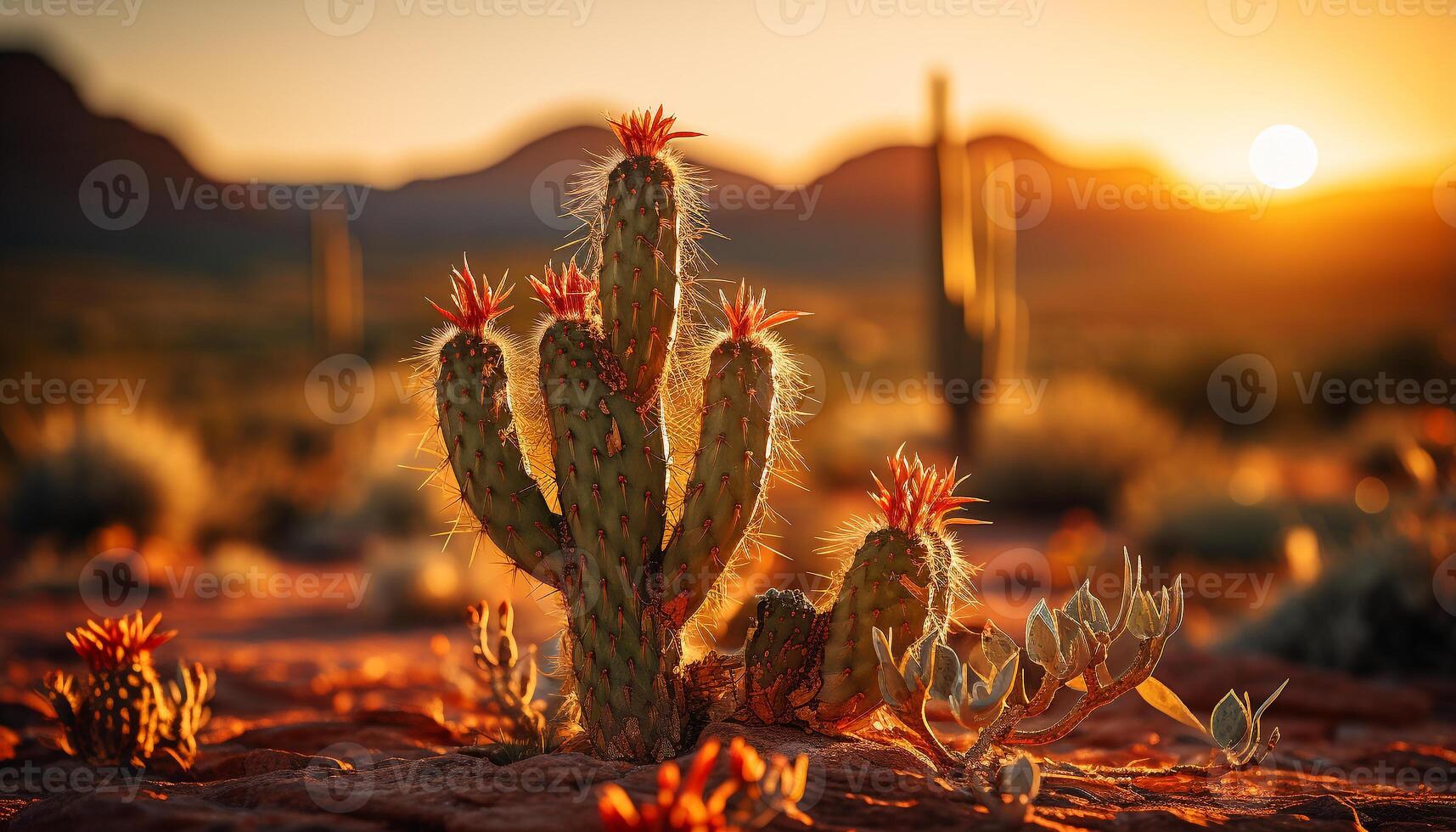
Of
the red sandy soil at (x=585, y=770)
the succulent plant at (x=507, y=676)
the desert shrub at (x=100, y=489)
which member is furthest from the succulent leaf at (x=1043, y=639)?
the desert shrub at (x=100, y=489)

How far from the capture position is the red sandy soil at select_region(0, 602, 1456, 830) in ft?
10.3

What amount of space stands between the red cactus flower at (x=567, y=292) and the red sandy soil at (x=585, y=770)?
64.8 inches

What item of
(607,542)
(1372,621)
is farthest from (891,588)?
(1372,621)

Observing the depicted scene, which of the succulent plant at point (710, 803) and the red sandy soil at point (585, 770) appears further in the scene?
the red sandy soil at point (585, 770)

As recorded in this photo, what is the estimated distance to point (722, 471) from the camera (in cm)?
385

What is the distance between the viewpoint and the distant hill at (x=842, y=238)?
5928 centimetres

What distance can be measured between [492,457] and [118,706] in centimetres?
233

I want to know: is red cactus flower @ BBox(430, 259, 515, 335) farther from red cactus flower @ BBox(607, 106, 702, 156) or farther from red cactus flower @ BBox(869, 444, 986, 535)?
red cactus flower @ BBox(869, 444, 986, 535)

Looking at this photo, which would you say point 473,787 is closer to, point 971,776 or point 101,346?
point 971,776

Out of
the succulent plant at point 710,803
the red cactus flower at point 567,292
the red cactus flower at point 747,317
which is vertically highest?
the red cactus flower at point 567,292

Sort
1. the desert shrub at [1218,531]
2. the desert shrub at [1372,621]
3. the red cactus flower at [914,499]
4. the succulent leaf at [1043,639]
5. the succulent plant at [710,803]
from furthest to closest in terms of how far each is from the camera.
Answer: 1. the desert shrub at [1218,531]
2. the desert shrub at [1372,621]
3. the red cactus flower at [914,499]
4. the succulent leaf at [1043,639]
5. the succulent plant at [710,803]

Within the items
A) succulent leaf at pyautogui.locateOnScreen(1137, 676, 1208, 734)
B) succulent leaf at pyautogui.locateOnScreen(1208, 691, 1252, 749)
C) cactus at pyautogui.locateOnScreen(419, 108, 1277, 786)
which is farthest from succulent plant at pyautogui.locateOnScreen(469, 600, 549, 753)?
succulent leaf at pyautogui.locateOnScreen(1208, 691, 1252, 749)

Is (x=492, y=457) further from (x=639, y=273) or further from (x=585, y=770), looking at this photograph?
(x=585, y=770)

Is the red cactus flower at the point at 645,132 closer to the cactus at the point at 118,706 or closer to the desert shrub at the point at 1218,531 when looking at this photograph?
the cactus at the point at 118,706
